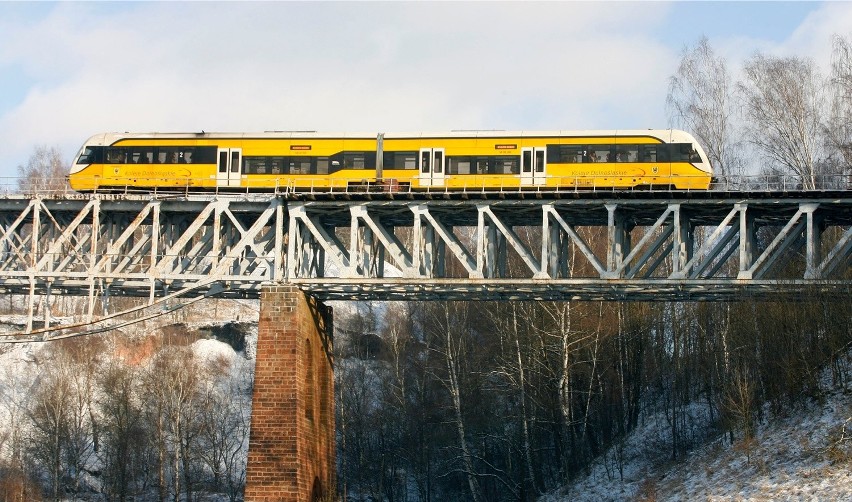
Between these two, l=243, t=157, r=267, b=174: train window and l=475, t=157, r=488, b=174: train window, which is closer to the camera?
l=475, t=157, r=488, b=174: train window

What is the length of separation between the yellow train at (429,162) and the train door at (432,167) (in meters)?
0.04

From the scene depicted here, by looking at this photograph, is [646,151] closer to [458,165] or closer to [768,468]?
[458,165]

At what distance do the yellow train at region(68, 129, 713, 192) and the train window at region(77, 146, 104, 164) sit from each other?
30.3 inches

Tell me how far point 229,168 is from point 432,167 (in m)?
8.31

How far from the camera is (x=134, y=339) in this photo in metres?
77.7

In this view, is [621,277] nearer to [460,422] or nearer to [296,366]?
[296,366]

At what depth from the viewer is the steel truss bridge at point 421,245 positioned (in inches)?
1598


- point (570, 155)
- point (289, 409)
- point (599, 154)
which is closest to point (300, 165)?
point (289, 409)

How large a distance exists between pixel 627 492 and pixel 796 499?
13.7m

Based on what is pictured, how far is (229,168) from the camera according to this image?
46.2m

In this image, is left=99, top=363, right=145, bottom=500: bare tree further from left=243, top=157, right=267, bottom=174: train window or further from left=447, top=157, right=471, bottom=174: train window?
left=447, top=157, right=471, bottom=174: train window

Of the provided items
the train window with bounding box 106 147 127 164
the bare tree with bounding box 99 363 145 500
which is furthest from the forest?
the train window with bounding box 106 147 127 164

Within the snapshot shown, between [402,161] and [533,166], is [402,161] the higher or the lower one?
the higher one

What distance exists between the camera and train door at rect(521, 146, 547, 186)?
4438cm
